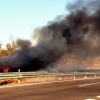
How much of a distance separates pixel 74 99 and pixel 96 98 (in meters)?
1.24

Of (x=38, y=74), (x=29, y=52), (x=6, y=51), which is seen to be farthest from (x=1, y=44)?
(x=38, y=74)

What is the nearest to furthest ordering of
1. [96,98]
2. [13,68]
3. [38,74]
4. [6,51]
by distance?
[96,98] → [38,74] → [13,68] → [6,51]

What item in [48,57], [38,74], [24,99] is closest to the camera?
[24,99]

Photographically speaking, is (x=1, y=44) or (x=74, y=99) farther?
(x=1, y=44)

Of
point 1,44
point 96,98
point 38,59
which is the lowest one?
point 96,98

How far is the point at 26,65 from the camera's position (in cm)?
5044

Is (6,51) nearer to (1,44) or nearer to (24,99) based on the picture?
(1,44)

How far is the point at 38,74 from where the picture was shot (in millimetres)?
26625

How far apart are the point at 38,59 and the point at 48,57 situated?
1.95m

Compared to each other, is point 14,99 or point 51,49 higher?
point 51,49

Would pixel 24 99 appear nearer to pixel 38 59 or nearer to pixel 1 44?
pixel 38 59

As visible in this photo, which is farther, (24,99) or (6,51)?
(6,51)

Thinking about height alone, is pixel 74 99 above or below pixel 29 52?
below

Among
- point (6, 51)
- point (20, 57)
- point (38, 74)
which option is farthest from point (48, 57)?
point (6, 51)
